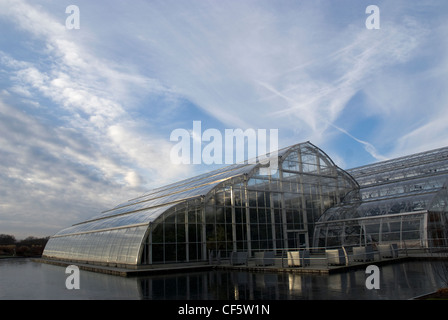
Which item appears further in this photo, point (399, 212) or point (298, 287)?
point (399, 212)

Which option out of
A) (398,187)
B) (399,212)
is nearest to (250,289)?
(399,212)

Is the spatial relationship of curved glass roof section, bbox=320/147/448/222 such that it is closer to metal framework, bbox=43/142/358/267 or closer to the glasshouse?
the glasshouse

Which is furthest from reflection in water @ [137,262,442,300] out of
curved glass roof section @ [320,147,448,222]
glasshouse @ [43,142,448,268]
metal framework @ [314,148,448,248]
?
curved glass roof section @ [320,147,448,222]

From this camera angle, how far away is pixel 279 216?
3631 cm

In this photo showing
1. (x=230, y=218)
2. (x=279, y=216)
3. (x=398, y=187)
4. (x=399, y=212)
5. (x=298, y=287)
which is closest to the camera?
(x=298, y=287)

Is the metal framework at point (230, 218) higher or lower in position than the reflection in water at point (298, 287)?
higher

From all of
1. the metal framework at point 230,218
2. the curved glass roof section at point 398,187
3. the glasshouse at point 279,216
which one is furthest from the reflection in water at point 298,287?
the curved glass roof section at point 398,187

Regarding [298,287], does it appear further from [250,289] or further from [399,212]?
[399,212]

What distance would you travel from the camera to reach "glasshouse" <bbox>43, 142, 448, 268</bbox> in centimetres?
2883

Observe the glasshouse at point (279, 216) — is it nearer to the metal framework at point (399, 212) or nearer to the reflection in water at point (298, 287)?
the metal framework at point (399, 212)

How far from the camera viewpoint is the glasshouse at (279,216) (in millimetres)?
28828

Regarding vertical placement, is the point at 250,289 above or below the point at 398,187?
below
